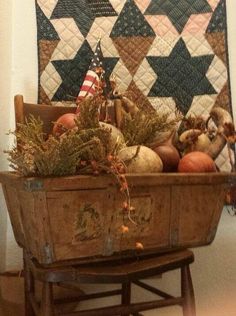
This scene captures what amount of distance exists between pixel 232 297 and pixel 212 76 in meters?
0.73

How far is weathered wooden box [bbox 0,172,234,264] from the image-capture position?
751 millimetres

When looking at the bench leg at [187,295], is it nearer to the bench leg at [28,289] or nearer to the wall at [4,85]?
the bench leg at [28,289]

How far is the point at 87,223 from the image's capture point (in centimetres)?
78

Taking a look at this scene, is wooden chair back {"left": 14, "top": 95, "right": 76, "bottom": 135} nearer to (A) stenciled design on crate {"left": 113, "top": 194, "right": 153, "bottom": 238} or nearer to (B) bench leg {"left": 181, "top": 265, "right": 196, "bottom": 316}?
(A) stenciled design on crate {"left": 113, "top": 194, "right": 153, "bottom": 238}

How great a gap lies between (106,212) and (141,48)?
0.72 metres

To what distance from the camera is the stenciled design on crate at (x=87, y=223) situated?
2.53 ft

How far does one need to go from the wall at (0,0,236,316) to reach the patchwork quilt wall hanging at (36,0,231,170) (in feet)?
0.17

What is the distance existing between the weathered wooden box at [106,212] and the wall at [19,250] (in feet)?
1.48

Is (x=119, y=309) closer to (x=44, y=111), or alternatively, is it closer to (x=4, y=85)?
(x=44, y=111)

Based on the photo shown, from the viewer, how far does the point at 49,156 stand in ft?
2.38

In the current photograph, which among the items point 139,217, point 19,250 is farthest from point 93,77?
A: point 19,250

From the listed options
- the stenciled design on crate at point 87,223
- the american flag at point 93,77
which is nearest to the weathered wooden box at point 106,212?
the stenciled design on crate at point 87,223

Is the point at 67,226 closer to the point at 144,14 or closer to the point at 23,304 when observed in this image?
the point at 23,304

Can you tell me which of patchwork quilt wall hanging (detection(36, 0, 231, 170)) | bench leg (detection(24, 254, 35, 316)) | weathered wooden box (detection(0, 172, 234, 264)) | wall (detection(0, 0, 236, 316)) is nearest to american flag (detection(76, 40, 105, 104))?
patchwork quilt wall hanging (detection(36, 0, 231, 170))
